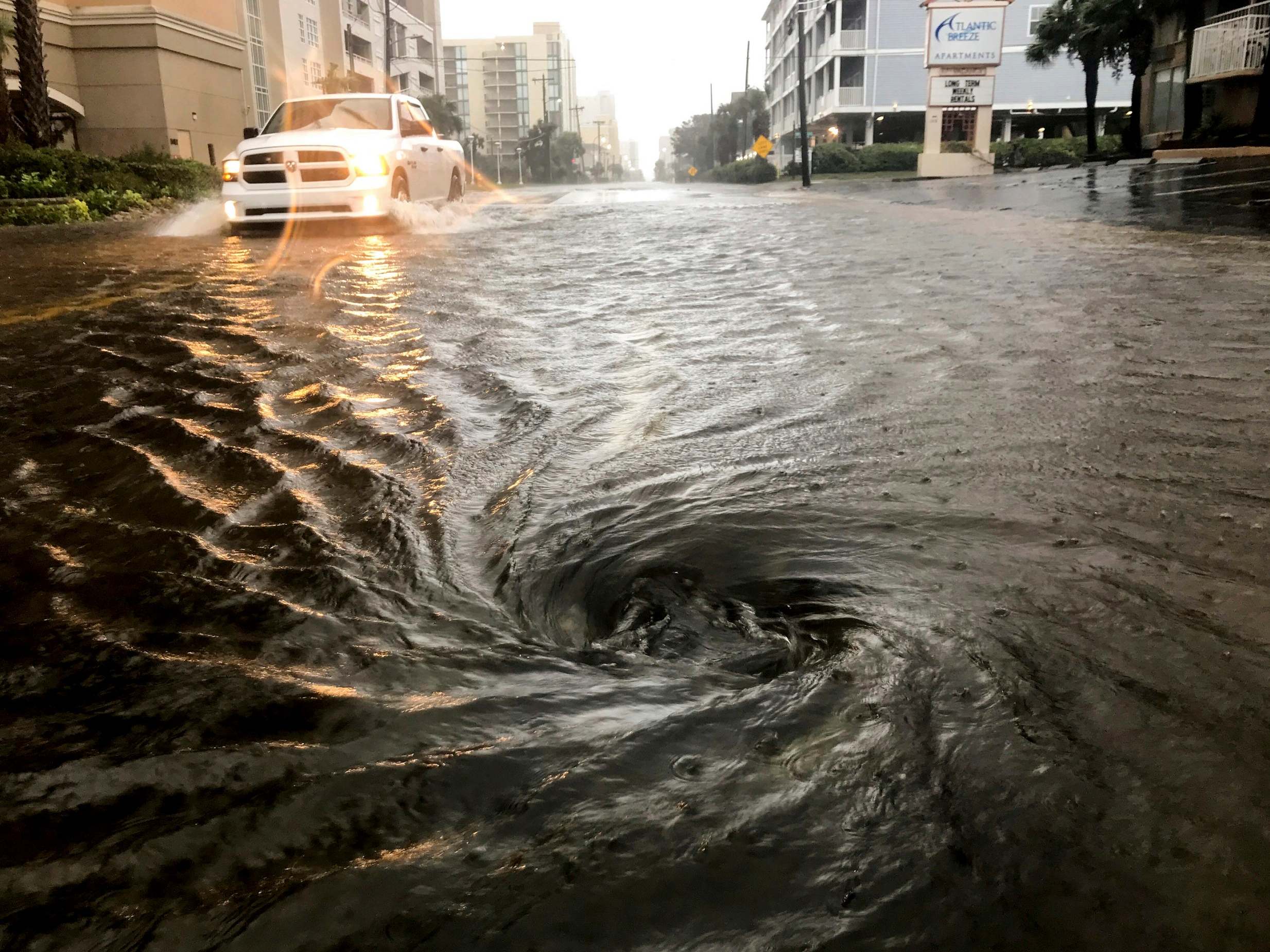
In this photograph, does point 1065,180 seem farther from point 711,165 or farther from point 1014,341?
point 711,165

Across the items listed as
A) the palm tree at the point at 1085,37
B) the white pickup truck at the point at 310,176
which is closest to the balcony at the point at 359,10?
the palm tree at the point at 1085,37

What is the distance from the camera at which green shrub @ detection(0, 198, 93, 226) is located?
A: 1416 centimetres

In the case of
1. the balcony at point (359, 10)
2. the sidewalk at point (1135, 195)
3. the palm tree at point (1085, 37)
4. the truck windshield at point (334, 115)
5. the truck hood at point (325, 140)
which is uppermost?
the balcony at point (359, 10)

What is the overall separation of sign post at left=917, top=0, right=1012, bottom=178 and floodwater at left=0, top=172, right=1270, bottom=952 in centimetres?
3452

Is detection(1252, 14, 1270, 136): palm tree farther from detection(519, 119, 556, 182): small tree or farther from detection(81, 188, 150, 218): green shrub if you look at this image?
detection(519, 119, 556, 182): small tree

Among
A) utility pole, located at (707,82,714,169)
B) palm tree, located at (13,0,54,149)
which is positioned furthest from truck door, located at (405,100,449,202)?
utility pole, located at (707,82,714,169)

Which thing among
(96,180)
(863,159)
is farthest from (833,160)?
(96,180)

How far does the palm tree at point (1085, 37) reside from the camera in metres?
29.7

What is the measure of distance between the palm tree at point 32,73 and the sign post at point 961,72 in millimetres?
28123

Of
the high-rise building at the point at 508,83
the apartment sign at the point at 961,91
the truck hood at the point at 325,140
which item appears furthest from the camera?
the high-rise building at the point at 508,83

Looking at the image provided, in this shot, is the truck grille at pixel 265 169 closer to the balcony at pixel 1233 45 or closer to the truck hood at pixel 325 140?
the truck hood at pixel 325 140

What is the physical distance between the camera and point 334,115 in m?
12.7

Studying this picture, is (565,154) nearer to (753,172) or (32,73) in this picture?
(753,172)

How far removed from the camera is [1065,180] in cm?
2078
